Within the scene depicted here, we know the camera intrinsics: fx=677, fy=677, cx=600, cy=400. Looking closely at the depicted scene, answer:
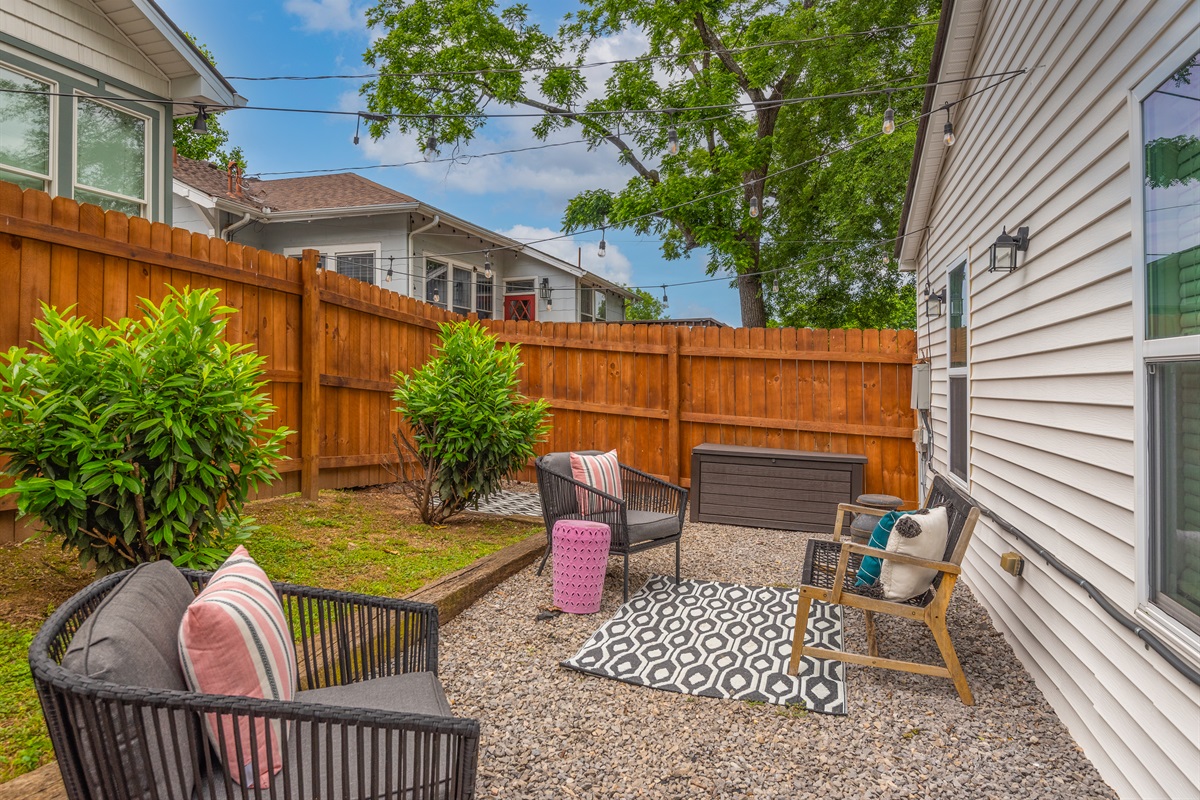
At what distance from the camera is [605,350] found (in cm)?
751

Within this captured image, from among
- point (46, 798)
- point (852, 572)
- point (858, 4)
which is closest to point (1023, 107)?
point (852, 572)

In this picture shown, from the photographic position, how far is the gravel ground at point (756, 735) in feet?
7.09

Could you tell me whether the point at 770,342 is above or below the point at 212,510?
above

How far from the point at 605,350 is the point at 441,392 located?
2.70 meters

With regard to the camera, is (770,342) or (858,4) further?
(858,4)

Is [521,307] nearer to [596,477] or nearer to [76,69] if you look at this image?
[76,69]

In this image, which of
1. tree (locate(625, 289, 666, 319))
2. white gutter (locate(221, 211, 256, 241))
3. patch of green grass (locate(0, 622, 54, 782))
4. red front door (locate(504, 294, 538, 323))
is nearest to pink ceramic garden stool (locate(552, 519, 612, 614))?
patch of green grass (locate(0, 622, 54, 782))

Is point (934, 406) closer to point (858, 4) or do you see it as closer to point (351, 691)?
point (351, 691)

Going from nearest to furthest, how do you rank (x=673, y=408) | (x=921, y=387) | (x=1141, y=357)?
(x=1141, y=357) < (x=921, y=387) < (x=673, y=408)

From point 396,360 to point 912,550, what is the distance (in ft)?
16.9

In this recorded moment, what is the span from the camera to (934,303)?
5.77m

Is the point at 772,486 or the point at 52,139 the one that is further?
the point at 772,486

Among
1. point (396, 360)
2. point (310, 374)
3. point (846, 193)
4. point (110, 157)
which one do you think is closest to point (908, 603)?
point (310, 374)

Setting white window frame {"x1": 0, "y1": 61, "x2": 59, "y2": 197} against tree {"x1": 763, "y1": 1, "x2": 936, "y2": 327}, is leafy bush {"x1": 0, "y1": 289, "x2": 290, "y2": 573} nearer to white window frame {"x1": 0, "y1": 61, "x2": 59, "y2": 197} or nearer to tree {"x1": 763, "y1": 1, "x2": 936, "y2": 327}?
white window frame {"x1": 0, "y1": 61, "x2": 59, "y2": 197}
